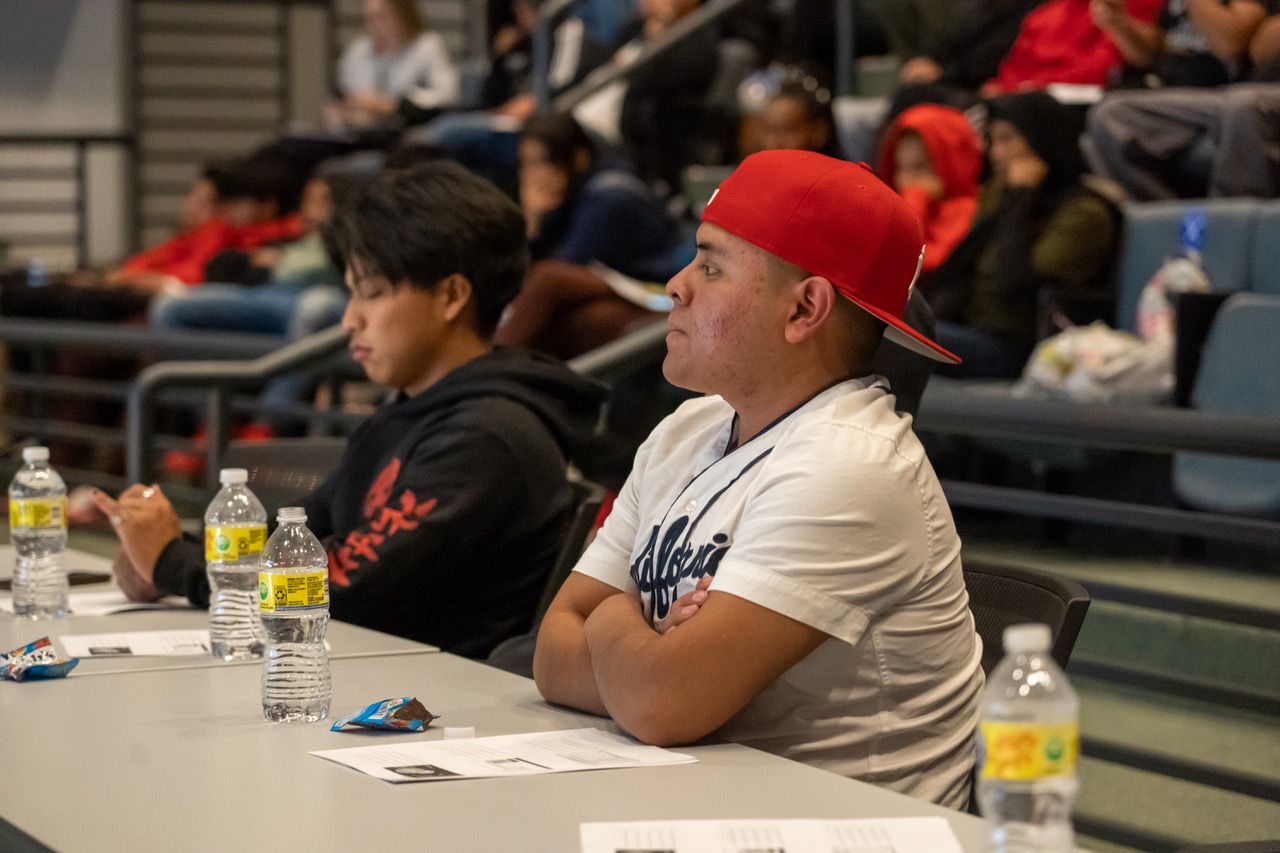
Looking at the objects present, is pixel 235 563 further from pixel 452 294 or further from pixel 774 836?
pixel 774 836

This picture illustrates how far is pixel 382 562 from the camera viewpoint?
2453 mm

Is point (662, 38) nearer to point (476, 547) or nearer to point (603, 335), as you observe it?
point (603, 335)

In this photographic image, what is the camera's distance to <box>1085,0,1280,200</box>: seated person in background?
4332 millimetres

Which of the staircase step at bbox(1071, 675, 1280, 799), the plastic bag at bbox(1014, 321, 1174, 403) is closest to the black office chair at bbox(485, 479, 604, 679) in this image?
the staircase step at bbox(1071, 675, 1280, 799)

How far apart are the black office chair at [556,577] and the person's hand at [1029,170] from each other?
2531 mm

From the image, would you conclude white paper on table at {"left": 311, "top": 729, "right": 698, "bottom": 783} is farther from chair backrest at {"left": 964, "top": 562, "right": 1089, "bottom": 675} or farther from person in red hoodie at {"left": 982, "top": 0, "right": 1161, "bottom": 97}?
person in red hoodie at {"left": 982, "top": 0, "right": 1161, "bottom": 97}

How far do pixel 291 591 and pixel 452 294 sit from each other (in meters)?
0.93

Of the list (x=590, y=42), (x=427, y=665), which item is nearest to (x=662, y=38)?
(x=590, y=42)

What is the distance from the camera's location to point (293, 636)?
192cm

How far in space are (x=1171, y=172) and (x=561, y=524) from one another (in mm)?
2755

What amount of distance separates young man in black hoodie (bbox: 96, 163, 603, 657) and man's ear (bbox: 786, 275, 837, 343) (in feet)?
2.50

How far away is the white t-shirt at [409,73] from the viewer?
320 inches

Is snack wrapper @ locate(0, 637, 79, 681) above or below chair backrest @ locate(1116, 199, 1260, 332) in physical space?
below


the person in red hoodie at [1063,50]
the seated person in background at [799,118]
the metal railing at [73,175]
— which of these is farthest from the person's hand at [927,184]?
the metal railing at [73,175]
